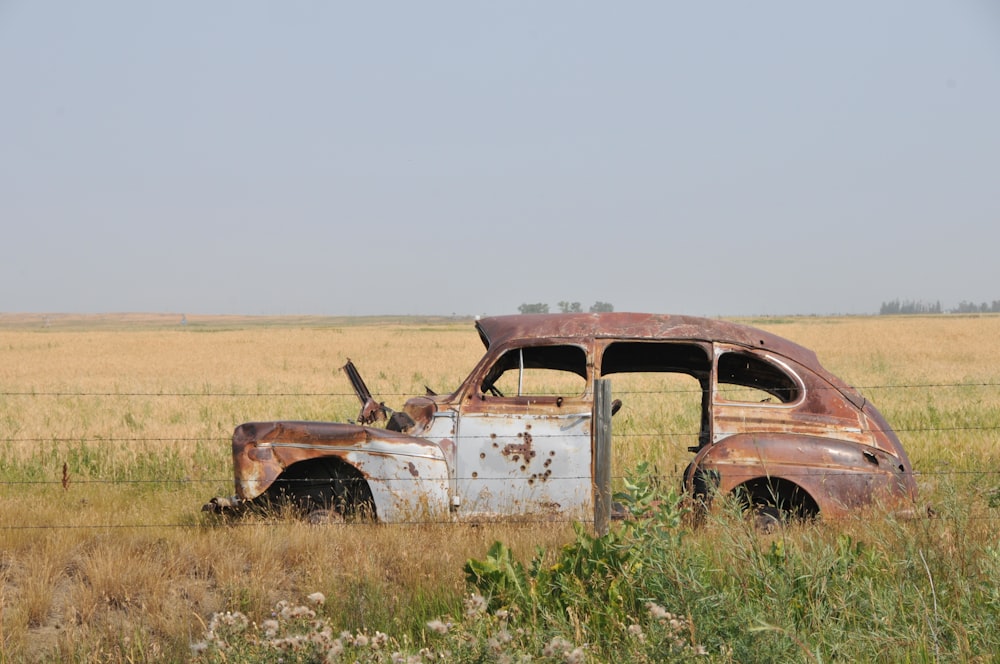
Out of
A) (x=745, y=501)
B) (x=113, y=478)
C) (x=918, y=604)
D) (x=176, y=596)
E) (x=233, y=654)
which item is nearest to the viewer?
(x=233, y=654)

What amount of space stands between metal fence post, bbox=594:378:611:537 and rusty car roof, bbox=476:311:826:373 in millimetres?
748

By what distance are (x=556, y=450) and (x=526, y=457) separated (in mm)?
206

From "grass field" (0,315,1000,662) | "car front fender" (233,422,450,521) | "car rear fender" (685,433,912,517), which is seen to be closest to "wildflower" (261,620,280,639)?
"grass field" (0,315,1000,662)

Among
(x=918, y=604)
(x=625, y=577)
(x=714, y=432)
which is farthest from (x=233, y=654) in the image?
(x=714, y=432)

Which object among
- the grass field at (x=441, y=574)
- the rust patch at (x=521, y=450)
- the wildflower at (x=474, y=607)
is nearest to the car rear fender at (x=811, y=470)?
the grass field at (x=441, y=574)

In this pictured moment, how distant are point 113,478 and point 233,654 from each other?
7164 mm

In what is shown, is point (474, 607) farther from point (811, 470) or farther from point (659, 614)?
point (811, 470)

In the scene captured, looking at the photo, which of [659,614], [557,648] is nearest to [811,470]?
[659,614]

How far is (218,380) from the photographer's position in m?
22.9

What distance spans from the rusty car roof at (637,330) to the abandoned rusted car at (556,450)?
1 cm

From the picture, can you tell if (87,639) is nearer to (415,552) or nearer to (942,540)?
(415,552)

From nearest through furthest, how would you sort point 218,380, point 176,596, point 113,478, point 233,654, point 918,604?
point 233,654, point 918,604, point 176,596, point 113,478, point 218,380

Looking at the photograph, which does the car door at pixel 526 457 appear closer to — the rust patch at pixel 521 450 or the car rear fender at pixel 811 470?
the rust patch at pixel 521 450

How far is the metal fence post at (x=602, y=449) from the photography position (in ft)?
18.0
